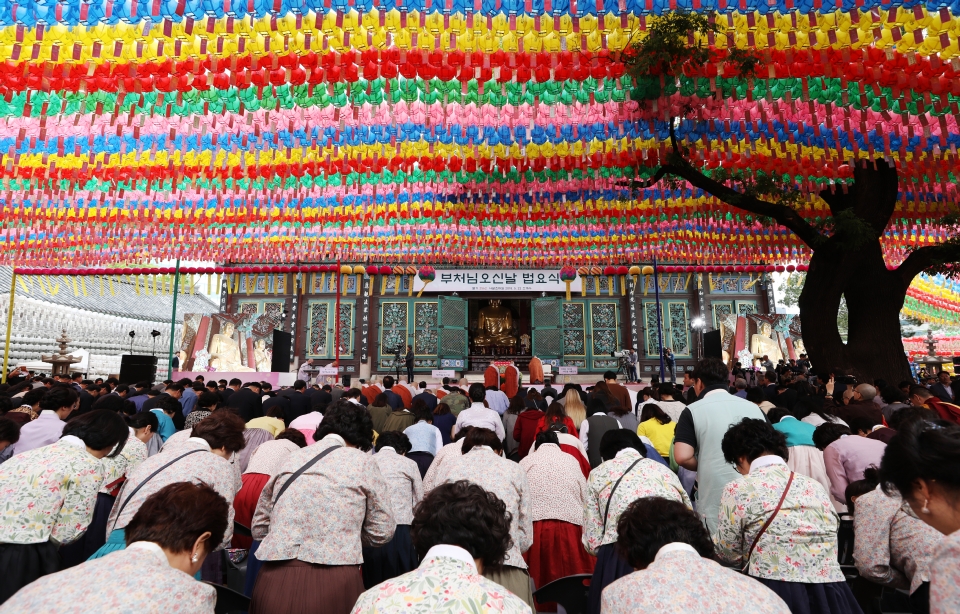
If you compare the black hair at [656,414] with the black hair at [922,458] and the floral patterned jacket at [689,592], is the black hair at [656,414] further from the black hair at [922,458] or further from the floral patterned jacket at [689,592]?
the floral patterned jacket at [689,592]

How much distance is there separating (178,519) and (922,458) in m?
1.93

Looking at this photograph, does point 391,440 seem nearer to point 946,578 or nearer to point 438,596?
point 438,596

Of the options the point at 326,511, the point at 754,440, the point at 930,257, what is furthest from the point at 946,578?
the point at 930,257

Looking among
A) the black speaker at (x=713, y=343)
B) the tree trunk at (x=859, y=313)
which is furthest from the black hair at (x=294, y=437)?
the black speaker at (x=713, y=343)

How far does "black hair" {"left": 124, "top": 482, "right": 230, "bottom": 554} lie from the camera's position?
1475 millimetres

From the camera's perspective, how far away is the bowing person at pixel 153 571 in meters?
1.21

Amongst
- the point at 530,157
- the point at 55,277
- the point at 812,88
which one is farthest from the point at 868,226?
the point at 55,277

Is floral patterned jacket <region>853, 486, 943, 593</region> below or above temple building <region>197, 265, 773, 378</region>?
below

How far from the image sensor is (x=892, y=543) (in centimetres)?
221

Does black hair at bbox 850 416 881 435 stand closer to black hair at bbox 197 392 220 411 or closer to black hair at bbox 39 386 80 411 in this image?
black hair at bbox 197 392 220 411

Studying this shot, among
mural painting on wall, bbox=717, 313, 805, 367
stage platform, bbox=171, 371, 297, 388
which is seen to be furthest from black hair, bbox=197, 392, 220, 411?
mural painting on wall, bbox=717, 313, 805, 367

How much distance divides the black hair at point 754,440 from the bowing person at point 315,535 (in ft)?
4.59

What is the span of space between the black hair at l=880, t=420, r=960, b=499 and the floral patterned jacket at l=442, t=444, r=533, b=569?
1.32m

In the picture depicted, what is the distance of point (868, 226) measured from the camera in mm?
6430
